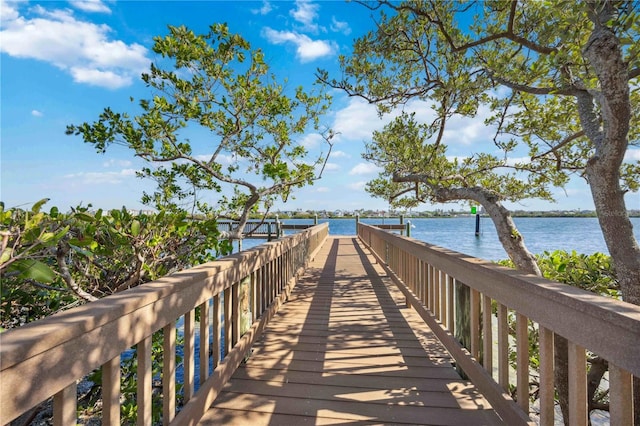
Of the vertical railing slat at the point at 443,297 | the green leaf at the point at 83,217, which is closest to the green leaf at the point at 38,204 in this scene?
the green leaf at the point at 83,217

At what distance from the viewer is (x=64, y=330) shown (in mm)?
883

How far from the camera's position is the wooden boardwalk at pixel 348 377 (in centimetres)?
196

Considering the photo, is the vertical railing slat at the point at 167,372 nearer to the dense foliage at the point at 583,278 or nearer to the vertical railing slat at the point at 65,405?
the vertical railing slat at the point at 65,405

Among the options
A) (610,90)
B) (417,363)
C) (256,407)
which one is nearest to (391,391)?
(417,363)

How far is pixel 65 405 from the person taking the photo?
93cm

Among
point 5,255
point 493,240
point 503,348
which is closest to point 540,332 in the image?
point 503,348

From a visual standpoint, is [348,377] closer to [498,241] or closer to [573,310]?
[573,310]

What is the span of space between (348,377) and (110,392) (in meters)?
1.77

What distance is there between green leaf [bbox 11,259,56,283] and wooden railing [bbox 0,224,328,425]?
12.0 inches

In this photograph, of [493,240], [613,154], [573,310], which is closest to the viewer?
[573,310]

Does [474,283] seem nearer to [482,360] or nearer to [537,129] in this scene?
[482,360]

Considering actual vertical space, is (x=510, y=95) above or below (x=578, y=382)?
above

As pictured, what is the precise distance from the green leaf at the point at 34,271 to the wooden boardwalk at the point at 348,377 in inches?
49.5

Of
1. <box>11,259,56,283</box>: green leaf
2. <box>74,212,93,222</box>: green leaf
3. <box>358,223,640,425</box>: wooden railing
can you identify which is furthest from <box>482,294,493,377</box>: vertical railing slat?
<box>74,212,93,222</box>: green leaf
